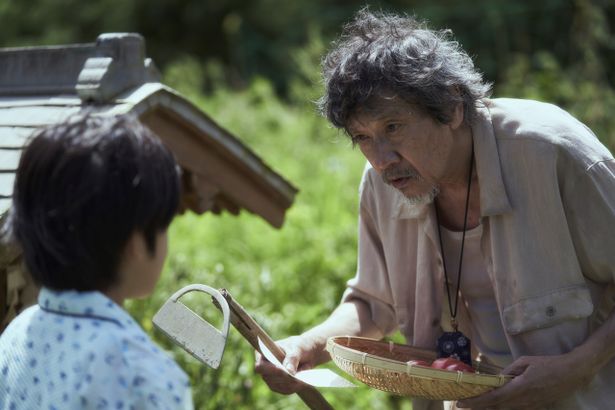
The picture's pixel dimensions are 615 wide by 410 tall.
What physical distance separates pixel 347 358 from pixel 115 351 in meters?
1.13

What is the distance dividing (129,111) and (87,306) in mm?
1809

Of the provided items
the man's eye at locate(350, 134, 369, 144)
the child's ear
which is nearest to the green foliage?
the man's eye at locate(350, 134, 369, 144)

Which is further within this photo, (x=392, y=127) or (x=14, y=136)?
(x=14, y=136)

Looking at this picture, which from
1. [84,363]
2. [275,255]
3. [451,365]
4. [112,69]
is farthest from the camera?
[275,255]

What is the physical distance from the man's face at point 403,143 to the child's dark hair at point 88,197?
1.20 meters

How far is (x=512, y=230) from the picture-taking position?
10.6 feet

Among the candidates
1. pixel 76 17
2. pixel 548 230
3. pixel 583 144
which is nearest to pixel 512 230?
pixel 548 230

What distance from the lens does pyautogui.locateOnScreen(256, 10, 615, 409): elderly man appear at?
3.11 metres

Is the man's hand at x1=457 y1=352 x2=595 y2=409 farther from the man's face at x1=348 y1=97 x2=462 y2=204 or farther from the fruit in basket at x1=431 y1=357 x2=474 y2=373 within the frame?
the man's face at x1=348 y1=97 x2=462 y2=204

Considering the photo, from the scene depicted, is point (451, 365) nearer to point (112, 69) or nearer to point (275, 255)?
point (112, 69)

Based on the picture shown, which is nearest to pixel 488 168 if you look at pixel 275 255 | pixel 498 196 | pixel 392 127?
pixel 498 196

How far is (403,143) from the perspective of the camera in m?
3.19

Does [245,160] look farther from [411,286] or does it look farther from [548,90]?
[548,90]

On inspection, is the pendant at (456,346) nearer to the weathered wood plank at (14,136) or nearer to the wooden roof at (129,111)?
the wooden roof at (129,111)
